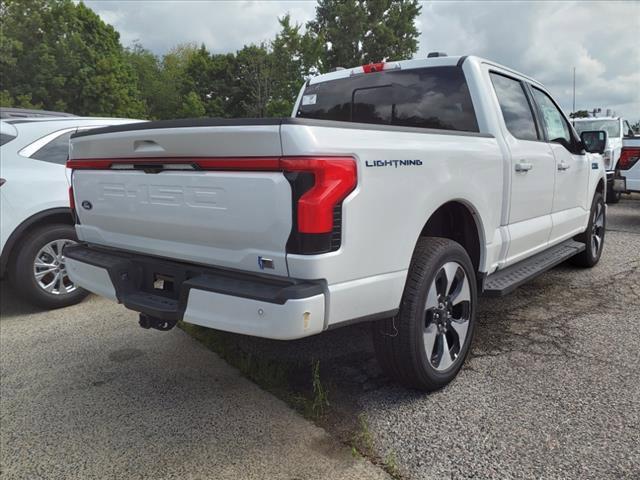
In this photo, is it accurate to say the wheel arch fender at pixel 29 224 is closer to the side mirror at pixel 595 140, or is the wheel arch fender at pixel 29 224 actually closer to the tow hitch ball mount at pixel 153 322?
the tow hitch ball mount at pixel 153 322

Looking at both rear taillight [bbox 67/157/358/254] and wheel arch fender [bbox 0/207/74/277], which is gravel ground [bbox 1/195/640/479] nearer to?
wheel arch fender [bbox 0/207/74/277]

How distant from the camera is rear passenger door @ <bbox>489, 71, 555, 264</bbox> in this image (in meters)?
3.56

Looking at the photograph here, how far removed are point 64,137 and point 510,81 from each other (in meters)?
4.10

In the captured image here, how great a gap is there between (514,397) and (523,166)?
161 centimetres

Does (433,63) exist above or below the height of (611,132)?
above

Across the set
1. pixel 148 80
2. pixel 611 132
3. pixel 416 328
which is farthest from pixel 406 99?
pixel 148 80

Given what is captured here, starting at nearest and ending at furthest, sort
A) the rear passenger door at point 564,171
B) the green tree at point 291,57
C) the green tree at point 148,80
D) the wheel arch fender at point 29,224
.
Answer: the rear passenger door at point 564,171
the wheel arch fender at point 29,224
the green tree at point 291,57
the green tree at point 148,80

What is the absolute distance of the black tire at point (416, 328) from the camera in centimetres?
260

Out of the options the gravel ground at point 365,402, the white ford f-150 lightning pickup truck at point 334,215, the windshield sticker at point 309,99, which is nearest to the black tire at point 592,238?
the gravel ground at point 365,402

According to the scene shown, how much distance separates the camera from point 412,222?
2.54m

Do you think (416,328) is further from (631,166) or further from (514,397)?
(631,166)

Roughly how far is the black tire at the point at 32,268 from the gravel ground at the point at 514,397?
196 cm

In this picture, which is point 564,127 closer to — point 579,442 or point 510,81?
point 510,81

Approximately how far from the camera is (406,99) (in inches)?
149
